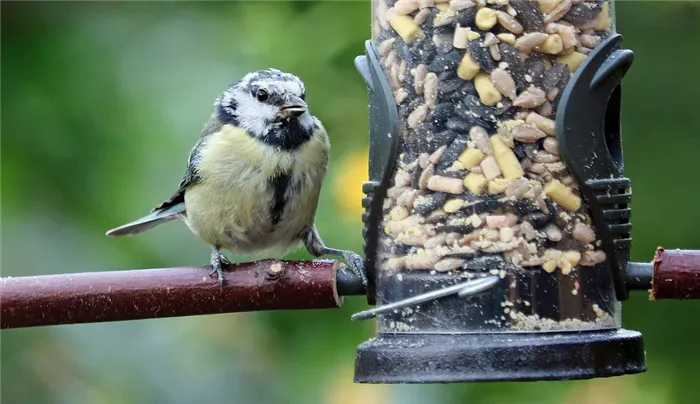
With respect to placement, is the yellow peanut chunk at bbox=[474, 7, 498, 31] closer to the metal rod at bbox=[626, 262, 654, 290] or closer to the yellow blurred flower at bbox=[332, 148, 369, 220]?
the metal rod at bbox=[626, 262, 654, 290]

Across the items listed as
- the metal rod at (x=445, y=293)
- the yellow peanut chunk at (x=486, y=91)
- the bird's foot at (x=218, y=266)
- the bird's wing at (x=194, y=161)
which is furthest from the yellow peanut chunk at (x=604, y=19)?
the bird's wing at (x=194, y=161)

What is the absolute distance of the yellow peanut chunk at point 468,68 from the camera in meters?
3.88

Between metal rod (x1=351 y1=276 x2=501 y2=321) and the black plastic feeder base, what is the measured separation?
0.11m

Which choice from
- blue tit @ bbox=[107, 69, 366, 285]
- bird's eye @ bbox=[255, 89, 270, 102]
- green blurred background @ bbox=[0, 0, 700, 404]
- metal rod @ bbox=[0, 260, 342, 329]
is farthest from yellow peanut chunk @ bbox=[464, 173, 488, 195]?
bird's eye @ bbox=[255, 89, 270, 102]

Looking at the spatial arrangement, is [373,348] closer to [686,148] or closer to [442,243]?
[442,243]

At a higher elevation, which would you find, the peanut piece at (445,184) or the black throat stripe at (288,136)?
the black throat stripe at (288,136)

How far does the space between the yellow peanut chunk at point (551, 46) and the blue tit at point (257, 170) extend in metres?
1.28

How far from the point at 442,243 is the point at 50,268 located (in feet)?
6.12

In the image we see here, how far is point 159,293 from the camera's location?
12.8 ft

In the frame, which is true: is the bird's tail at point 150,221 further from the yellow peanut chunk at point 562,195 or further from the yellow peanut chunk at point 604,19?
the yellow peanut chunk at point 604,19

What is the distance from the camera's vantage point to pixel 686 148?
4848mm

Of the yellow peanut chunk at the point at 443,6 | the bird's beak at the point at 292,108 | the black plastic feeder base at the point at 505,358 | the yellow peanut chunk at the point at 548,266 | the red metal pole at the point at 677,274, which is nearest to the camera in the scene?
the black plastic feeder base at the point at 505,358

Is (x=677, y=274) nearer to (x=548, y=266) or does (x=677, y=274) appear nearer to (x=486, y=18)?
(x=548, y=266)

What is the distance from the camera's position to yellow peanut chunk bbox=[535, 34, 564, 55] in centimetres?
385
